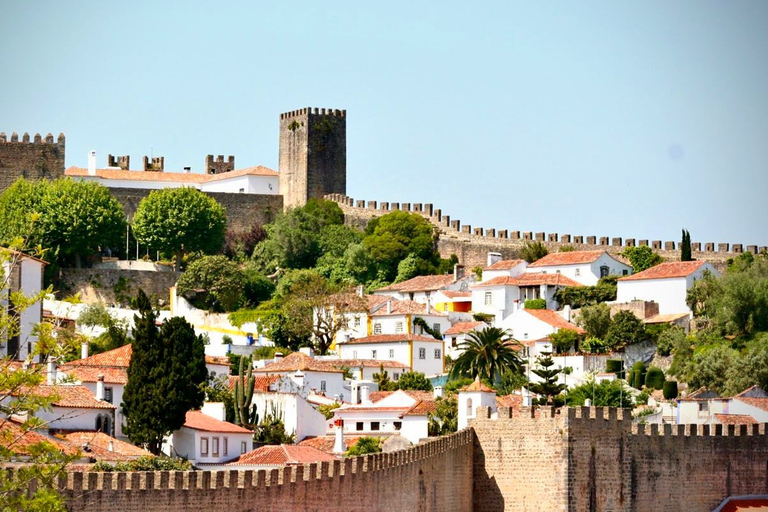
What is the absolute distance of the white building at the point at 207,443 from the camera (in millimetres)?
51250

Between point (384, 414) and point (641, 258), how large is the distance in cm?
2484

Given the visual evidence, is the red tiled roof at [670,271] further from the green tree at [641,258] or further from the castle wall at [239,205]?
the castle wall at [239,205]

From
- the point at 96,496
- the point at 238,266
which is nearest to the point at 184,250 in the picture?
the point at 238,266

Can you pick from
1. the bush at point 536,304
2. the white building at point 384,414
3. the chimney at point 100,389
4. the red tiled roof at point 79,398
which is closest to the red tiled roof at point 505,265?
the bush at point 536,304

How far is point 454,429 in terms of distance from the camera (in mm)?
55281

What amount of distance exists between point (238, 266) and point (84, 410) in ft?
131

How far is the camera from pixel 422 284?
83.9 meters

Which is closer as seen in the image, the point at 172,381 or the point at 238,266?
the point at 172,381

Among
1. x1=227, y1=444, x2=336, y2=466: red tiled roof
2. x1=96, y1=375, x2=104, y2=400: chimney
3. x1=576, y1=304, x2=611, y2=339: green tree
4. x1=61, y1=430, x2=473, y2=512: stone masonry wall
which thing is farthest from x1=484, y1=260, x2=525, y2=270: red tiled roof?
x1=61, y1=430, x2=473, y2=512: stone masonry wall

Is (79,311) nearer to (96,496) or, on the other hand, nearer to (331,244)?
(331,244)

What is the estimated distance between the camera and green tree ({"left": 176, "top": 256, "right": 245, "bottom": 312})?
8400 centimetres

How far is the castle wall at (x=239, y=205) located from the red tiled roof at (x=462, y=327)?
20.9 meters

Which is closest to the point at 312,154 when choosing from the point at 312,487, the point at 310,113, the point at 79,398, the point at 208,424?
the point at 310,113

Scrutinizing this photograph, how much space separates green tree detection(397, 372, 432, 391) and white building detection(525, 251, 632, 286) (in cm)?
1251
